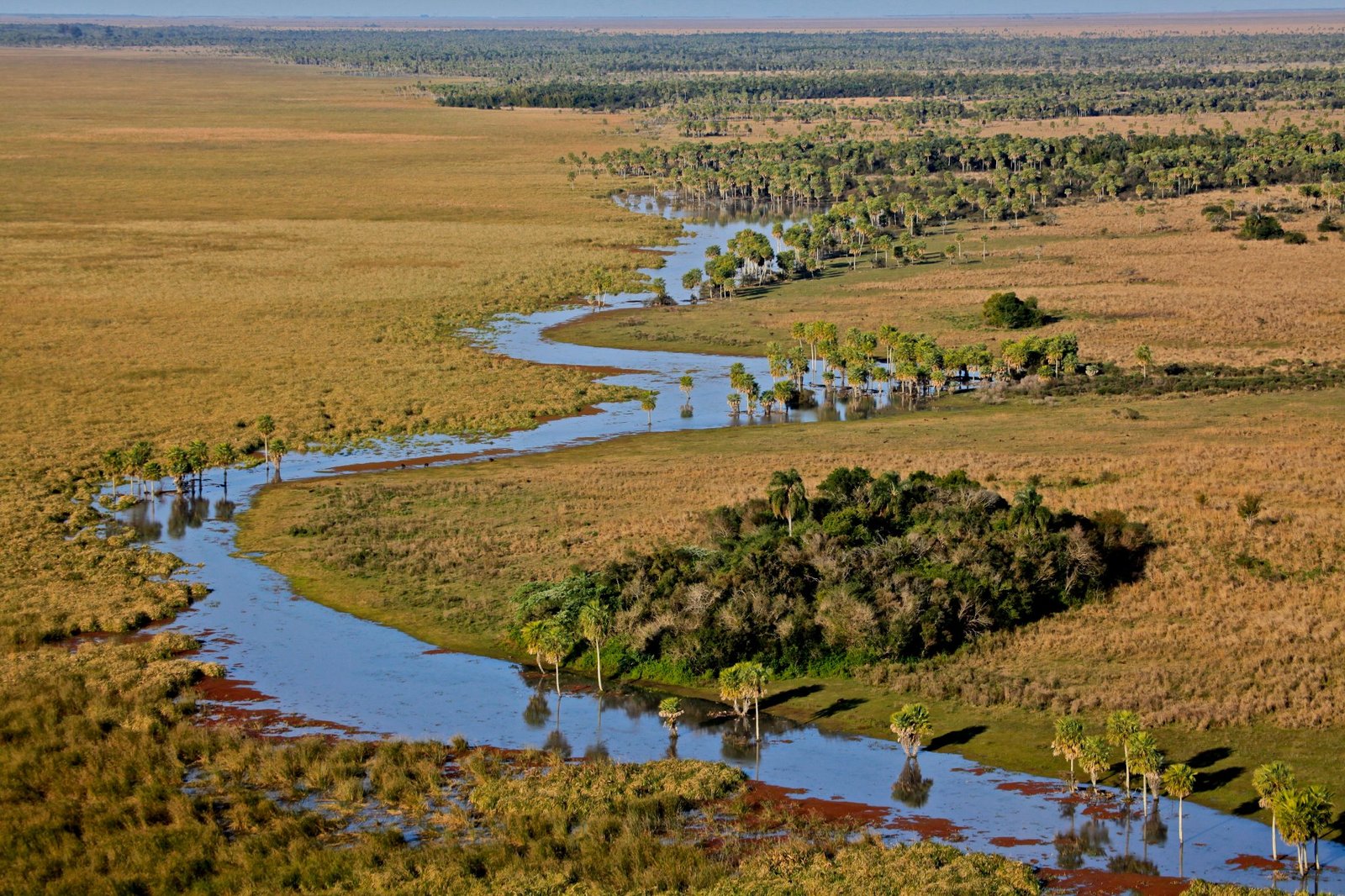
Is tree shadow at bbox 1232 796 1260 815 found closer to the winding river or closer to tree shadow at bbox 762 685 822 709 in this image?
the winding river

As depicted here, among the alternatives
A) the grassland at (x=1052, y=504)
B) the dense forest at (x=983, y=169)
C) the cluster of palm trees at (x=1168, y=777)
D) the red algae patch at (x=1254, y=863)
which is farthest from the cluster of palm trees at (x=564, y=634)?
the dense forest at (x=983, y=169)

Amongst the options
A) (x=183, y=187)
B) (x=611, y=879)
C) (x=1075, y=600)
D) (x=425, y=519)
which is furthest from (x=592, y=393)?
(x=183, y=187)

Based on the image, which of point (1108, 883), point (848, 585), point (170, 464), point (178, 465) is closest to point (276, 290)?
point (170, 464)

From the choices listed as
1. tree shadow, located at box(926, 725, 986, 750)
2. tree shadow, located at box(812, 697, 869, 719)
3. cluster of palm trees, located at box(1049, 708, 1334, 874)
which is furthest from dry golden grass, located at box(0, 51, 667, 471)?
cluster of palm trees, located at box(1049, 708, 1334, 874)

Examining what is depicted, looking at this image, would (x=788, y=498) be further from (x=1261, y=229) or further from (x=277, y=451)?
(x=1261, y=229)

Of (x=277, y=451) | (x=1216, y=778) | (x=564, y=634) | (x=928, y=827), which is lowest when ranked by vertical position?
(x=928, y=827)

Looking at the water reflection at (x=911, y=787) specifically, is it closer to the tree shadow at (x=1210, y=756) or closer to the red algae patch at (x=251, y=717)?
the tree shadow at (x=1210, y=756)
